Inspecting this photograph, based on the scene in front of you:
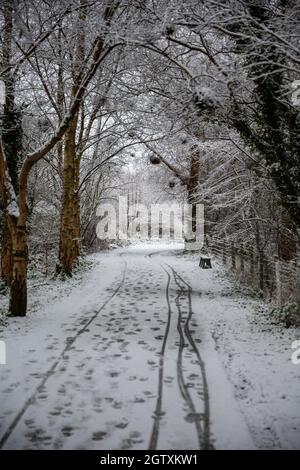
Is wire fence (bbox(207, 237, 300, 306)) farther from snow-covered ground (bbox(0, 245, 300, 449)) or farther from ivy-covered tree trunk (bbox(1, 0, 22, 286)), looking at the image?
ivy-covered tree trunk (bbox(1, 0, 22, 286))

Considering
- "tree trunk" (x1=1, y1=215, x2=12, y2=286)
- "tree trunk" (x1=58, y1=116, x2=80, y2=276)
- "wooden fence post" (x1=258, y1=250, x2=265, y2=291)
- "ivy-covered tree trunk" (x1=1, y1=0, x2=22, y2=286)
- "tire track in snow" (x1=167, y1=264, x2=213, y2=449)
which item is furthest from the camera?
"tree trunk" (x1=58, y1=116, x2=80, y2=276)

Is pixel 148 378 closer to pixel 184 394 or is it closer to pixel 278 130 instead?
pixel 184 394

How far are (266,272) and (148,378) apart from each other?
886 centimetres

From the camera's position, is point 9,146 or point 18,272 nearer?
point 18,272

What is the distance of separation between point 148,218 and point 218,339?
5840cm

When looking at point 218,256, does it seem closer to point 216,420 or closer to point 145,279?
point 145,279

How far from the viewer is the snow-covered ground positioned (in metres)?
4.58

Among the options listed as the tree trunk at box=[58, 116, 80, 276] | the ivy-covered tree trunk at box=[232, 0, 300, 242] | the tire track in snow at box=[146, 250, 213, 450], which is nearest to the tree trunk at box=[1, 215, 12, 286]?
the tree trunk at box=[58, 116, 80, 276]

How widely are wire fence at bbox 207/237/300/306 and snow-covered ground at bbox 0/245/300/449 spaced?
897 mm

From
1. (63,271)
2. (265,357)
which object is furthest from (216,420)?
(63,271)

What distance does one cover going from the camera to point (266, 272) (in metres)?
13.9

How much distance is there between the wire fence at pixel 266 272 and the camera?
10.1 metres

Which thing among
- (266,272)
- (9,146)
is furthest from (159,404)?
(9,146)

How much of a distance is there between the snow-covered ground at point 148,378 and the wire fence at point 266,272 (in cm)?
90
